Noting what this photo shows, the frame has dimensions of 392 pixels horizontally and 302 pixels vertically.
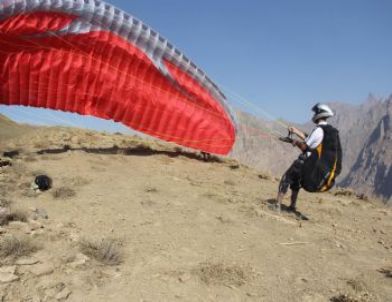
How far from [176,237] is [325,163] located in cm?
331

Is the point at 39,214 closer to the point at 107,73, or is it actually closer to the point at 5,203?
the point at 5,203

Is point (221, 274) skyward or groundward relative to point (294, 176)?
groundward

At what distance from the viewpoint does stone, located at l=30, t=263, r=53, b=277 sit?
5.86 metres

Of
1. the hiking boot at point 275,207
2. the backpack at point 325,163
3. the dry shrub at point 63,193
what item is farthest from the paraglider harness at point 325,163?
the dry shrub at point 63,193

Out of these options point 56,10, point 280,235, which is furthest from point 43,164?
point 280,235

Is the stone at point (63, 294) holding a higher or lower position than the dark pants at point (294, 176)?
lower

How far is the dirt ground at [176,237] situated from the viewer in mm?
5938

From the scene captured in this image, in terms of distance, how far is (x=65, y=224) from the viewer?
7.85 m

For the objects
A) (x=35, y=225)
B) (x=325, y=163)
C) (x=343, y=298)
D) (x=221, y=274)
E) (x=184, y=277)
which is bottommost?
(x=35, y=225)

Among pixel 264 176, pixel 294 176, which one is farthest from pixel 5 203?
pixel 264 176

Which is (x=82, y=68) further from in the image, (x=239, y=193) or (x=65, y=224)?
(x=65, y=224)

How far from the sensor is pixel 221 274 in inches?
251

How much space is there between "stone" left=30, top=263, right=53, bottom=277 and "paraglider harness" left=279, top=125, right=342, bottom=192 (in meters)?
5.14

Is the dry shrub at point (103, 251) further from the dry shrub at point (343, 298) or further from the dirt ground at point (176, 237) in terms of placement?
the dry shrub at point (343, 298)
